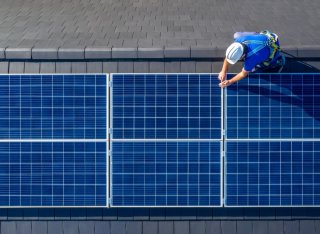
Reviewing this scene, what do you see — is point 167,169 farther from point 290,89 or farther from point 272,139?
point 290,89

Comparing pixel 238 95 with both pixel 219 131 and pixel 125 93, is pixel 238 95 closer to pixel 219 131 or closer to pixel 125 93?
pixel 219 131

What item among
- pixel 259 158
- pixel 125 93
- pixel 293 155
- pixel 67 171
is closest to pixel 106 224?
pixel 67 171

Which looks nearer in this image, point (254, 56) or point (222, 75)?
point (254, 56)

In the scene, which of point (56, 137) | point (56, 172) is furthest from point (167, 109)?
point (56, 172)

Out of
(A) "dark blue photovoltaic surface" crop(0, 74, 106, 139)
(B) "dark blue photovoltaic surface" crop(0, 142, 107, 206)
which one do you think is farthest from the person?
(B) "dark blue photovoltaic surface" crop(0, 142, 107, 206)

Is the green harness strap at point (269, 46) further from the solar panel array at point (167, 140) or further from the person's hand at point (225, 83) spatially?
the person's hand at point (225, 83)

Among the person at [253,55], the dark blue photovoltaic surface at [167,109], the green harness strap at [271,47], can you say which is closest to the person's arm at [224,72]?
the person at [253,55]
